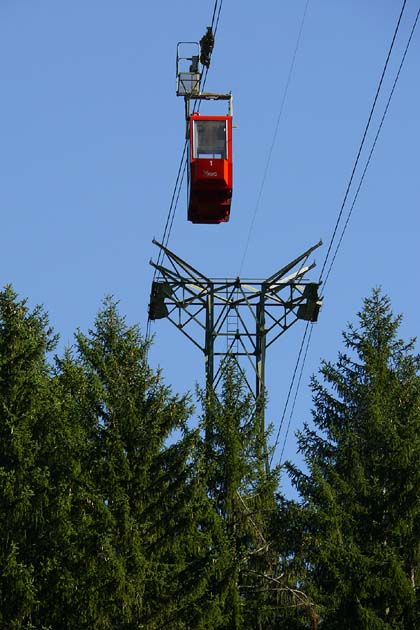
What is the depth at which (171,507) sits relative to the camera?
42.3 meters

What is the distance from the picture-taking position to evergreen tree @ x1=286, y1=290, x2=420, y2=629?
42.9 m

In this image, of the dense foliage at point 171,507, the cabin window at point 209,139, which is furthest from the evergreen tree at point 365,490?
the cabin window at point 209,139

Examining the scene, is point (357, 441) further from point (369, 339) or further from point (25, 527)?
point (25, 527)

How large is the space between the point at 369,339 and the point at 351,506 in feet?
19.3

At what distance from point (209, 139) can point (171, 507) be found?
9608 mm

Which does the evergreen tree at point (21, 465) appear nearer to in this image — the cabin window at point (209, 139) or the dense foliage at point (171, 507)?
the dense foliage at point (171, 507)

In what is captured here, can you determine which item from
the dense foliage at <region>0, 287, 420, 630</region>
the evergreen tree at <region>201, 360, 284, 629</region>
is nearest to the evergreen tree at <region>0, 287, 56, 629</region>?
the dense foliage at <region>0, 287, 420, 630</region>

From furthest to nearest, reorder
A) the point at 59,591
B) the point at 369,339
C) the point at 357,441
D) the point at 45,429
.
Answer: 1. the point at 369,339
2. the point at 357,441
3. the point at 45,429
4. the point at 59,591

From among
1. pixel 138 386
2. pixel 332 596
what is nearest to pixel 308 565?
pixel 332 596

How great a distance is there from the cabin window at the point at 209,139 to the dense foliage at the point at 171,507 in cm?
466

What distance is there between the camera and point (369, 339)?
49.6 m

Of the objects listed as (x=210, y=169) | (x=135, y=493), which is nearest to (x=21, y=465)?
(x=135, y=493)

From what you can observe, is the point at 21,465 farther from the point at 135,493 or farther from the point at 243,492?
the point at 243,492

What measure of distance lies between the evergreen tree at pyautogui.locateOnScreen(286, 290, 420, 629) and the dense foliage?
0.04 meters
